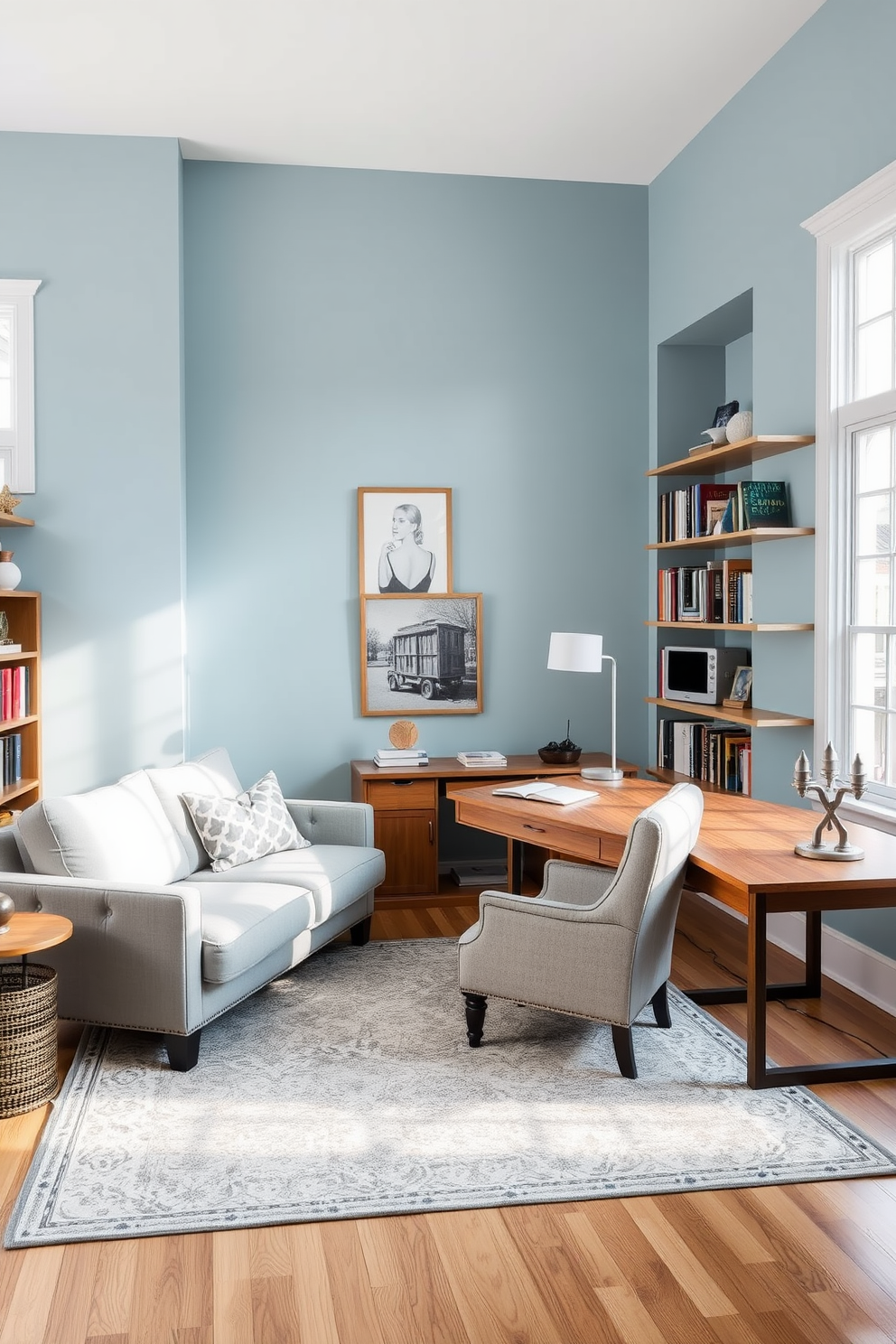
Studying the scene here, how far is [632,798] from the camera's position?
12.8 feet

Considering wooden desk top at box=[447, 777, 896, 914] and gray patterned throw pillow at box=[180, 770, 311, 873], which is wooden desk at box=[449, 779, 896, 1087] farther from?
gray patterned throw pillow at box=[180, 770, 311, 873]

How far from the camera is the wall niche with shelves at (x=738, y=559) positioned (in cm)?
407

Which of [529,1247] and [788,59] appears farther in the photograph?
[788,59]

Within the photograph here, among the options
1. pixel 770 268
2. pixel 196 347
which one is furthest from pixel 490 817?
pixel 196 347

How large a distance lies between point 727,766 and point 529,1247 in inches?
109

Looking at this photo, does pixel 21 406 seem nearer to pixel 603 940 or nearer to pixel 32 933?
Answer: pixel 32 933

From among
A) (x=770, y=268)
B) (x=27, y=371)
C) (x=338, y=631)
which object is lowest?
(x=338, y=631)

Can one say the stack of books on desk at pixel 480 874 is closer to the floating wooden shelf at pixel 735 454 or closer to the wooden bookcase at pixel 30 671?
the wooden bookcase at pixel 30 671

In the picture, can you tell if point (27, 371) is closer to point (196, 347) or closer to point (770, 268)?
point (196, 347)

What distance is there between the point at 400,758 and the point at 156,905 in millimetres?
2109

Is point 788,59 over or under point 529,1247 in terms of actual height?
over

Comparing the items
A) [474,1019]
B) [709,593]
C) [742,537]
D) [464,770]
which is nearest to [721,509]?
[709,593]

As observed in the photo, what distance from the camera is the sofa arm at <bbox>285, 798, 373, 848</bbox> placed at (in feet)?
14.3

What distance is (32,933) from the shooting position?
2.92m
